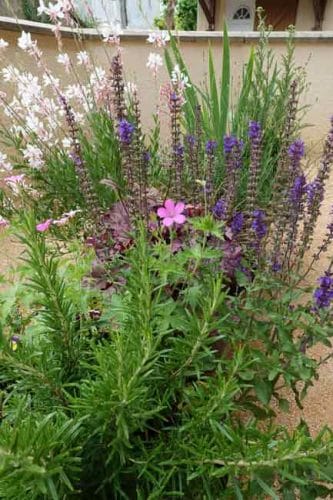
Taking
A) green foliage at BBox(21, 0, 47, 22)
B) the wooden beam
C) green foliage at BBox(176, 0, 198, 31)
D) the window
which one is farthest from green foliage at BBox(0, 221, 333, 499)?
green foliage at BBox(176, 0, 198, 31)

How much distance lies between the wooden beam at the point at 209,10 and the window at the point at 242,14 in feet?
1.71

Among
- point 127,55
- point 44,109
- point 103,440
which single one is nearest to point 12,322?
point 103,440

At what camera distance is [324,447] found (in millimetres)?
665

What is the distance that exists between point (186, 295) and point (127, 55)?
3896 millimetres

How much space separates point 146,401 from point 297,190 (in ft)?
2.55

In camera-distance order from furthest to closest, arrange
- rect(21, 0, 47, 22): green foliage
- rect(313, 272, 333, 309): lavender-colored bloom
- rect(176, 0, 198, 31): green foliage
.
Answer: rect(176, 0, 198, 31): green foliage
rect(21, 0, 47, 22): green foliage
rect(313, 272, 333, 309): lavender-colored bloom

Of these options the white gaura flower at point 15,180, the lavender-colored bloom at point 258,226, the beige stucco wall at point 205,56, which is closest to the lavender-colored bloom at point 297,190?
the lavender-colored bloom at point 258,226

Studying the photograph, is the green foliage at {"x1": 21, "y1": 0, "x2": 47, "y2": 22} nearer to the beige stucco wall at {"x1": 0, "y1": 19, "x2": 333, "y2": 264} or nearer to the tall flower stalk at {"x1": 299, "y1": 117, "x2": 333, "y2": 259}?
the beige stucco wall at {"x1": 0, "y1": 19, "x2": 333, "y2": 264}

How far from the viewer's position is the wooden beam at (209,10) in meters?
9.57

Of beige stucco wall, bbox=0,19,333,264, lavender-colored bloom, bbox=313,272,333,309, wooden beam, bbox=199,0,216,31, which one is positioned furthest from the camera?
wooden beam, bbox=199,0,216,31

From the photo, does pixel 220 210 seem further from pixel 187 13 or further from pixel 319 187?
pixel 187 13

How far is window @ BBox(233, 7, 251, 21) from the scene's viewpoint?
986cm

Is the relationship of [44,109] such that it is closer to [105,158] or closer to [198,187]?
[105,158]

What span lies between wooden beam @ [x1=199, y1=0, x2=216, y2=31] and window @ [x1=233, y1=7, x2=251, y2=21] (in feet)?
1.71
